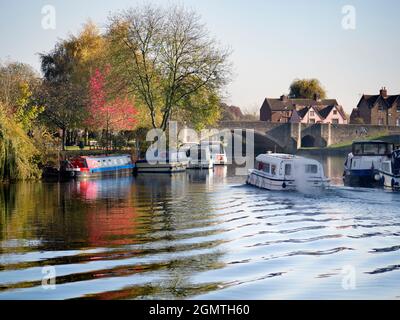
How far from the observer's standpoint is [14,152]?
43562mm

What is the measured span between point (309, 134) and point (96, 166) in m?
57.7

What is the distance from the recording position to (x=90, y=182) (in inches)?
1847

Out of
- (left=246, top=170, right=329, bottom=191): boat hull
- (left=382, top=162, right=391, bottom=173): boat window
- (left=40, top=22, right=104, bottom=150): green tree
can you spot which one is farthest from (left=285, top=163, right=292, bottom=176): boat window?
(left=40, top=22, right=104, bottom=150): green tree

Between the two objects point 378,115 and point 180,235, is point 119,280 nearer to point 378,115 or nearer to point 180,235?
point 180,235

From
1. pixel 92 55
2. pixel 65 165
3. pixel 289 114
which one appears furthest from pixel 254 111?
pixel 65 165

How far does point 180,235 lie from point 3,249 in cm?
560

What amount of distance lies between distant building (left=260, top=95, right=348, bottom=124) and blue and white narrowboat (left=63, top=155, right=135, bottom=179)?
3216 inches

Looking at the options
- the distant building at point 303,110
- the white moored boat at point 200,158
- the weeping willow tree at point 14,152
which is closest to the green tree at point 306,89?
the distant building at point 303,110

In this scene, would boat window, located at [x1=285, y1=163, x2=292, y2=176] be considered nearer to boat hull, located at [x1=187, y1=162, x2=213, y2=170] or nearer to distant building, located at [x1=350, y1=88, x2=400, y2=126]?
boat hull, located at [x1=187, y1=162, x2=213, y2=170]

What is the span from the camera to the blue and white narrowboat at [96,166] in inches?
1928

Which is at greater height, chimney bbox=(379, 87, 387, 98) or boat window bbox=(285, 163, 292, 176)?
chimney bbox=(379, 87, 387, 98)

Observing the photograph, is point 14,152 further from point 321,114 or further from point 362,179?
point 321,114

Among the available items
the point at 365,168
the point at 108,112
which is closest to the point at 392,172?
the point at 365,168

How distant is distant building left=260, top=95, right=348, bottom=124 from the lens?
135375mm
